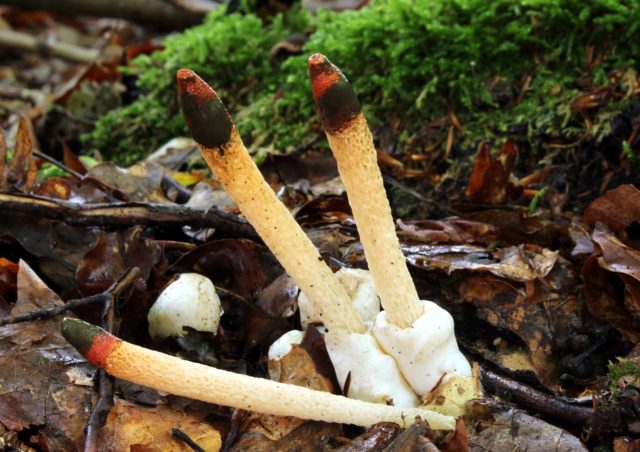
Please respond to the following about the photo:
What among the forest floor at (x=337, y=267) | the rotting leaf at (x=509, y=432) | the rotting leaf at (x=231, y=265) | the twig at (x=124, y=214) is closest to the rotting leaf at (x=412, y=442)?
the forest floor at (x=337, y=267)

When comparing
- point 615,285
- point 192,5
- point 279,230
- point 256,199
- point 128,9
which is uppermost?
point 256,199

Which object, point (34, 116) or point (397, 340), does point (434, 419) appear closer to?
point (397, 340)

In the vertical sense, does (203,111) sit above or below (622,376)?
above

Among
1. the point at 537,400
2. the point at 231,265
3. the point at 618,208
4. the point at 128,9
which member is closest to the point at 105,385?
the point at 231,265

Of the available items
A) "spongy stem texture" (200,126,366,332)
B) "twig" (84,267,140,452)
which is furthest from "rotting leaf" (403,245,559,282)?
"twig" (84,267,140,452)

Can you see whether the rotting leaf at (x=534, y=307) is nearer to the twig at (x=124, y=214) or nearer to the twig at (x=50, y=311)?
the twig at (x=124, y=214)

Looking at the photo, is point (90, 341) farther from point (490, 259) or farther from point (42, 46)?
point (42, 46)

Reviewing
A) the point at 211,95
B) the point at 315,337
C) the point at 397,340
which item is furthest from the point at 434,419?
the point at 211,95
